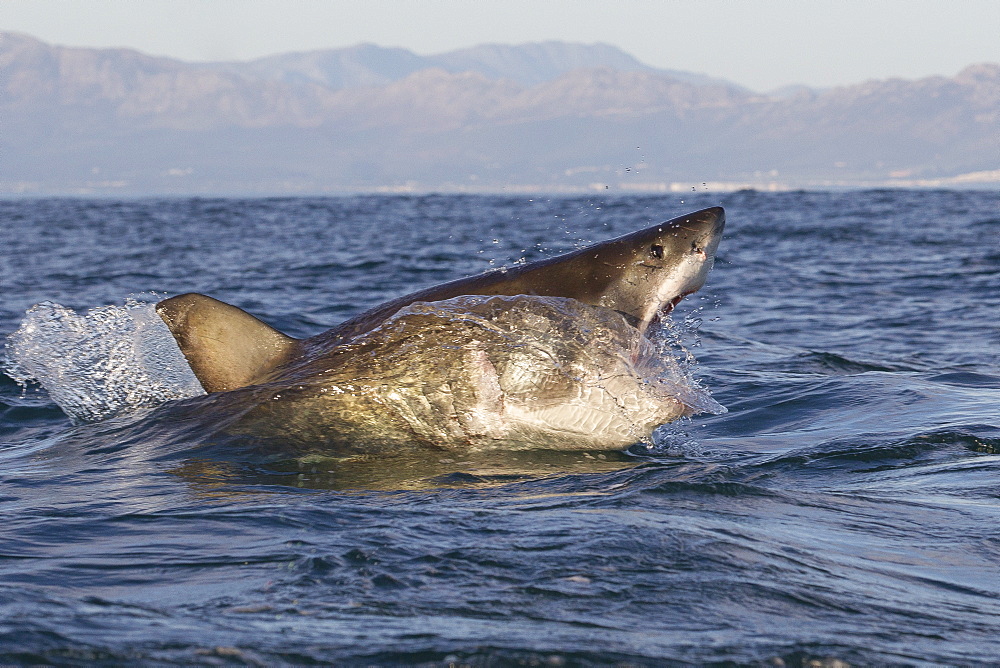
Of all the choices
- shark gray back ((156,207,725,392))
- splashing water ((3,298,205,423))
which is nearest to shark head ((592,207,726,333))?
shark gray back ((156,207,725,392))

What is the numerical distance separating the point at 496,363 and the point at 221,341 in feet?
5.50

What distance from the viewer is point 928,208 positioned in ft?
145

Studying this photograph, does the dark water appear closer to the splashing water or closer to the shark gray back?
the splashing water

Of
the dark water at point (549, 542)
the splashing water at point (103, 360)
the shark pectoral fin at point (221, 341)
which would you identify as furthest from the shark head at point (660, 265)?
the splashing water at point (103, 360)

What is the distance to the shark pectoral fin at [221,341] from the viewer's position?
22.2ft

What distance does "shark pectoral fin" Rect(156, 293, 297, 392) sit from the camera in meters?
6.77

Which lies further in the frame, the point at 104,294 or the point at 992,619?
the point at 104,294

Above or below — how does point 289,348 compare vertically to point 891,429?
above

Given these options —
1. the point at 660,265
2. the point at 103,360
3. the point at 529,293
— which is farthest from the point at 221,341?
the point at 660,265

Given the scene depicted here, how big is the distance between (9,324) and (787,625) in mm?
13691

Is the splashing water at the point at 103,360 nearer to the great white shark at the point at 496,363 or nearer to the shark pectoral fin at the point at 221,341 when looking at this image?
the shark pectoral fin at the point at 221,341

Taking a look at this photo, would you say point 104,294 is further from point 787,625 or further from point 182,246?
point 787,625

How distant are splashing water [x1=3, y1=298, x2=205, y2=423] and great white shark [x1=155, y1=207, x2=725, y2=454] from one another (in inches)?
55.4

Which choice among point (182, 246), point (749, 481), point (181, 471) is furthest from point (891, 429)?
Answer: point (182, 246)
